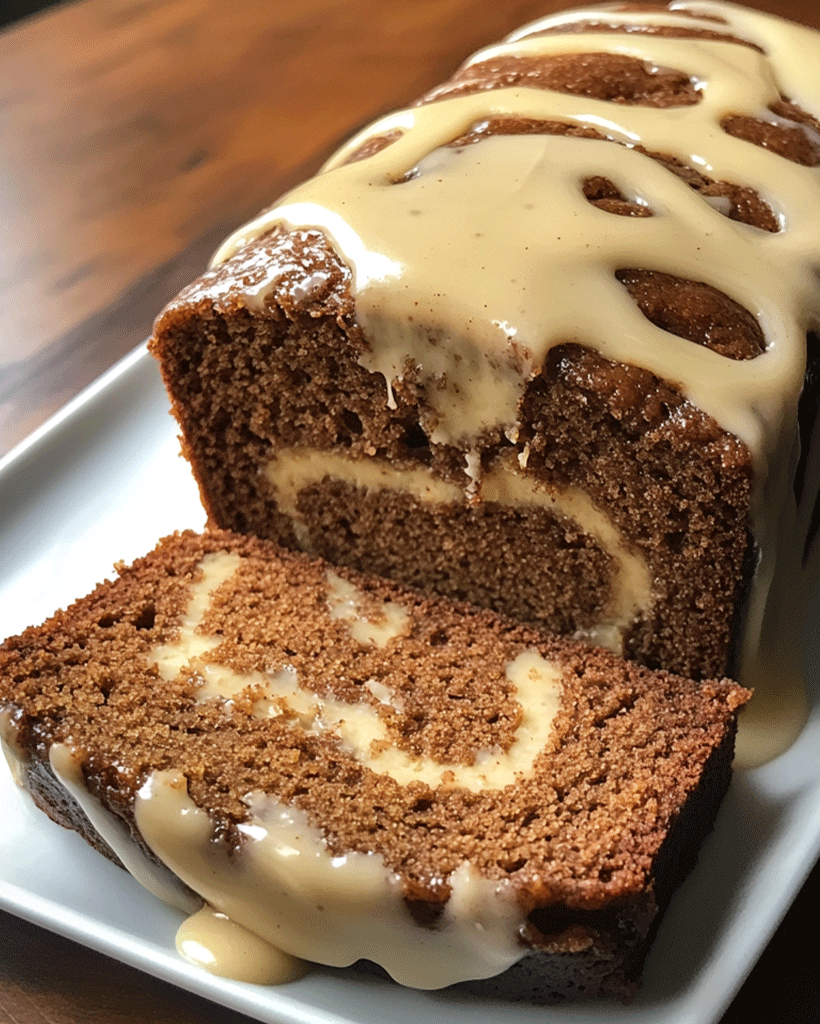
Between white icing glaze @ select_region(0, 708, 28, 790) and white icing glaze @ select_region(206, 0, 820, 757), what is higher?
white icing glaze @ select_region(206, 0, 820, 757)

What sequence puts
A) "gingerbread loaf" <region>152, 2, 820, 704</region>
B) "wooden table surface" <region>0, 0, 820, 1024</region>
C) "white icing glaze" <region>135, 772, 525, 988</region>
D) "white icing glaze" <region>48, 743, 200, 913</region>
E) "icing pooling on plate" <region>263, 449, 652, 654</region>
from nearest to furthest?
1. "white icing glaze" <region>135, 772, 525, 988</region>
2. "white icing glaze" <region>48, 743, 200, 913</region>
3. "gingerbread loaf" <region>152, 2, 820, 704</region>
4. "icing pooling on plate" <region>263, 449, 652, 654</region>
5. "wooden table surface" <region>0, 0, 820, 1024</region>

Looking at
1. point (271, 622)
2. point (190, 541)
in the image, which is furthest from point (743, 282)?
point (190, 541)

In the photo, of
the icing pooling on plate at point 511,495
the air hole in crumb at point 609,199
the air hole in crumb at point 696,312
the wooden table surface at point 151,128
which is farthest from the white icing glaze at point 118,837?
the wooden table surface at point 151,128

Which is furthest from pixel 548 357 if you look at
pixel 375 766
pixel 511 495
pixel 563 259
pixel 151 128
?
pixel 151 128

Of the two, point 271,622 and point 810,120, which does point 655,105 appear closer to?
point 810,120

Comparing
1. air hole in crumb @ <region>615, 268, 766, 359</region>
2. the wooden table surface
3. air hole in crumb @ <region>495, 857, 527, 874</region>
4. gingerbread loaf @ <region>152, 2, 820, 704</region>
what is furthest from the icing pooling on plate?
the wooden table surface

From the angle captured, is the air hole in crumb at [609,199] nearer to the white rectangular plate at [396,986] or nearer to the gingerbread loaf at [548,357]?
the gingerbread loaf at [548,357]

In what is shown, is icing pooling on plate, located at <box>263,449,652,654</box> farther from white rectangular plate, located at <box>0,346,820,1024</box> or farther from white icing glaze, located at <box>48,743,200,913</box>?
white icing glaze, located at <box>48,743,200,913</box>
